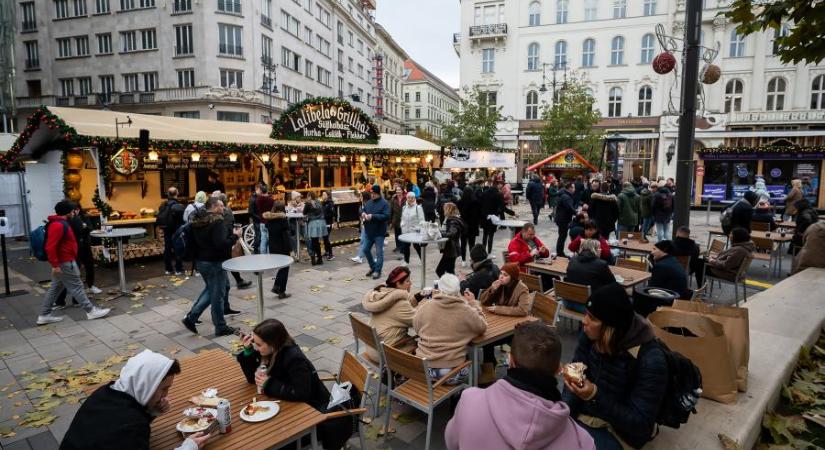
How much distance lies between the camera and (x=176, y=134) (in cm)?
1181

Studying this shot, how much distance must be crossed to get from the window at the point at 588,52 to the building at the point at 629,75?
8 centimetres

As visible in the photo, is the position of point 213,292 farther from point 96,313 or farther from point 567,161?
point 567,161

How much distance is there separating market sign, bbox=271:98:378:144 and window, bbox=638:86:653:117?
2718 centimetres

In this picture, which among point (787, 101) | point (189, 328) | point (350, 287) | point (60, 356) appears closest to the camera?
point (60, 356)

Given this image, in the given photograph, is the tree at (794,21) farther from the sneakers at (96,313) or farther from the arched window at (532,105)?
the arched window at (532,105)

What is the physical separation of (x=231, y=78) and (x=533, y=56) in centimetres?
2520

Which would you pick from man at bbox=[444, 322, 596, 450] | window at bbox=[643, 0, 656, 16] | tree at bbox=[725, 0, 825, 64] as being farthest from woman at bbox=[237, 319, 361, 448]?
window at bbox=[643, 0, 656, 16]

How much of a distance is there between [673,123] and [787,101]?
755 cm

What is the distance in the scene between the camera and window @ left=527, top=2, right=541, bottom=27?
123ft

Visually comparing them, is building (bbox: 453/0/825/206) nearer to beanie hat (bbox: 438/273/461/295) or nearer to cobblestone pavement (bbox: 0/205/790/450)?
cobblestone pavement (bbox: 0/205/790/450)

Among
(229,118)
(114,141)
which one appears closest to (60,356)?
(114,141)

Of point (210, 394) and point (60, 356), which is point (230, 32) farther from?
point (210, 394)

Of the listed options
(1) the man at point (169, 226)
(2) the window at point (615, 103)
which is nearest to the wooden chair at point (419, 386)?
(1) the man at point (169, 226)

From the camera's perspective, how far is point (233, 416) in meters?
2.64
